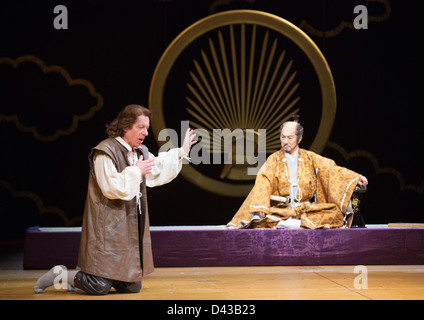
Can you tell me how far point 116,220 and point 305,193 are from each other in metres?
1.88

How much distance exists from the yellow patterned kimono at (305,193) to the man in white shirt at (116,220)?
1334mm

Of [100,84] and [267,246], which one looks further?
[100,84]

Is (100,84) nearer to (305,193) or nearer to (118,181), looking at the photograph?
(305,193)

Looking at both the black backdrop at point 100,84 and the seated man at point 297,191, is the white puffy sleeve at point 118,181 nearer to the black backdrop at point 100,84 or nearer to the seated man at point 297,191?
the seated man at point 297,191

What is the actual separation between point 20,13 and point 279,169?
2.74 metres

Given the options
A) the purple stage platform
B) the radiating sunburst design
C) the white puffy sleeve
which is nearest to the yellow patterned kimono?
the purple stage platform

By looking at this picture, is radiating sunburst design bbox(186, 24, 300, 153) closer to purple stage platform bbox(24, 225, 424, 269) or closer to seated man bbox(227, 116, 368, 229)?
seated man bbox(227, 116, 368, 229)

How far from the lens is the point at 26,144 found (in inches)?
211

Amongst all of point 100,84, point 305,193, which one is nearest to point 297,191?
point 305,193

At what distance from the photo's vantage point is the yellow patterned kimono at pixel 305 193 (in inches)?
174

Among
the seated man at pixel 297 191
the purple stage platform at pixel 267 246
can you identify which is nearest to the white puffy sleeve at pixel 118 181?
the purple stage platform at pixel 267 246

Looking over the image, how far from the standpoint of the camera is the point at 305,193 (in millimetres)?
4566

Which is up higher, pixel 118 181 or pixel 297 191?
pixel 118 181

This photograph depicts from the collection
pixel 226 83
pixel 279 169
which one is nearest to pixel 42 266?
pixel 279 169
